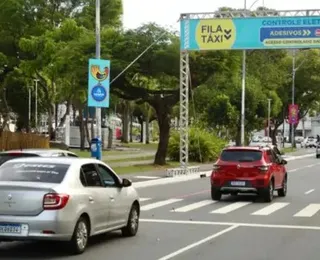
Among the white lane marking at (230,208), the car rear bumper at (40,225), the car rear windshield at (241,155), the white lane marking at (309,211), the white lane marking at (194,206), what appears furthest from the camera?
the car rear windshield at (241,155)

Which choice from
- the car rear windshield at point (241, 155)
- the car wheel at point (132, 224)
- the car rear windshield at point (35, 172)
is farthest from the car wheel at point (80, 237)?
the car rear windshield at point (241, 155)

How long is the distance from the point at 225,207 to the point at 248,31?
13688mm

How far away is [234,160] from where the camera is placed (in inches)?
867

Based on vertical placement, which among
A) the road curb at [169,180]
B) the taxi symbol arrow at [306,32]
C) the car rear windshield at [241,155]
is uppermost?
the taxi symbol arrow at [306,32]

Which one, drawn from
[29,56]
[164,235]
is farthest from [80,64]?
[164,235]

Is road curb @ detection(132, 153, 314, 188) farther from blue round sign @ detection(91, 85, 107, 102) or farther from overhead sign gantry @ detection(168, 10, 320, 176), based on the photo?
blue round sign @ detection(91, 85, 107, 102)

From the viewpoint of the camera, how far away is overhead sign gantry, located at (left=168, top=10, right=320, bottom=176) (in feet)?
101

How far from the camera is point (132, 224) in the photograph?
13422 mm

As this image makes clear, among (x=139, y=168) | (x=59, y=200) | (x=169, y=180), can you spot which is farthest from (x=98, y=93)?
(x=59, y=200)

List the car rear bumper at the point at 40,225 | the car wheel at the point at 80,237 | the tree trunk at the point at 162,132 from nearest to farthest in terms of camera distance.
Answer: the car rear bumper at the point at 40,225
the car wheel at the point at 80,237
the tree trunk at the point at 162,132

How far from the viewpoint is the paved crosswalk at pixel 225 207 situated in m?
18.5

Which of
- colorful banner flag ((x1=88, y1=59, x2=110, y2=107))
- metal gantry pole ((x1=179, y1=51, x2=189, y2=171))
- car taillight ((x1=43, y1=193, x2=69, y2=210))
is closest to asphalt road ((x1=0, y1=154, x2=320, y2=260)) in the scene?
car taillight ((x1=43, y1=193, x2=69, y2=210))

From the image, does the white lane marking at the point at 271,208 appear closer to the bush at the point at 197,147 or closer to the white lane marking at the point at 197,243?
the white lane marking at the point at 197,243

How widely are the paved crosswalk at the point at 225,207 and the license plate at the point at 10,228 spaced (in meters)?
8.43
